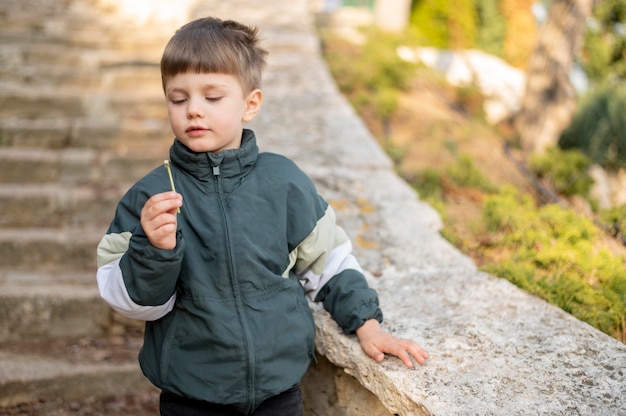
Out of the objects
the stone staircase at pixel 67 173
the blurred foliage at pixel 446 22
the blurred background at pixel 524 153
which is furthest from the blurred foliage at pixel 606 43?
the stone staircase at pixel 67 173

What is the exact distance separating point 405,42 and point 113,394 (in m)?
5.06

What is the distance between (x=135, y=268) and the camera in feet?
4.88

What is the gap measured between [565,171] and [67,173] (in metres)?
3.46

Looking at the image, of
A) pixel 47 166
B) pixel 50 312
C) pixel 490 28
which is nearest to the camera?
pixel 50 312

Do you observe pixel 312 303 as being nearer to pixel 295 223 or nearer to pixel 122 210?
pixel 295 223

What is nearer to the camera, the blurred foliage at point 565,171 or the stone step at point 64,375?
the stone step at point 64,375

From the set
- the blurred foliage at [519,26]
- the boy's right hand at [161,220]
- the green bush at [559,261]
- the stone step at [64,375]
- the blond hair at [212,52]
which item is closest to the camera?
the boy's right hand at [161,220]

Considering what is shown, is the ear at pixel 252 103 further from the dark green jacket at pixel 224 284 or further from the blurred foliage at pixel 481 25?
the blurred foliage at pixel 481 25

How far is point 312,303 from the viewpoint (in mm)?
2092

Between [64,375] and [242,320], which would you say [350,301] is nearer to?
[242,320]

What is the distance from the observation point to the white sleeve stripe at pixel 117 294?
1561mm

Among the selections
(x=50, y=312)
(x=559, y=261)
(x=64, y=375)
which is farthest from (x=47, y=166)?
(x=559, y=261)

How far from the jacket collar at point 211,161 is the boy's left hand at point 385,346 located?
2.01 ft

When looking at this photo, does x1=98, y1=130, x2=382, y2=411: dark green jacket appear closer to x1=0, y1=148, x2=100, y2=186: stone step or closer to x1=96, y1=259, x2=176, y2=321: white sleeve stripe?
x1=96, y1=259, x2=176, y2=321: white sleeve stripe
